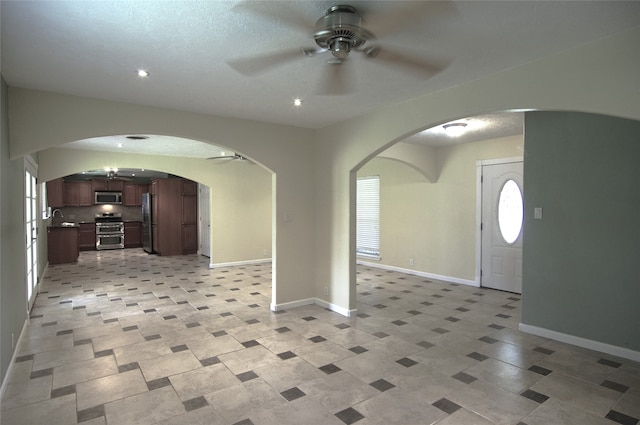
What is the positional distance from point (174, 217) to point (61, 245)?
2829 millimetres

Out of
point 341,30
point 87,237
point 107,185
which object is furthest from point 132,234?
point 341,30

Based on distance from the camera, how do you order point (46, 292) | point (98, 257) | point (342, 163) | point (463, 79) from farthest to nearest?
1. point (98, 257)
2. point (46, 292)
3. point (342, 163)
4. point (463, 79)

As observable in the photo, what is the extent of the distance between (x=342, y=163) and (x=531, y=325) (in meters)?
3.10

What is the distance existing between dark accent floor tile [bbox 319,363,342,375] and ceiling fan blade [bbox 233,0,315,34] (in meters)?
2.81

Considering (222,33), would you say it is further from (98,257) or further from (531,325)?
(98,257)

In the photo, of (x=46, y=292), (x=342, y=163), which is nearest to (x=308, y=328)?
(x=342, y=163)

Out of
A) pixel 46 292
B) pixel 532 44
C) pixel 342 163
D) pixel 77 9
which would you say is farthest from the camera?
pixel 46 292

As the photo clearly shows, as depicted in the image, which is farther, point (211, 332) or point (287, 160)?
point (287, 160)

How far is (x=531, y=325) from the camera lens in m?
4.15

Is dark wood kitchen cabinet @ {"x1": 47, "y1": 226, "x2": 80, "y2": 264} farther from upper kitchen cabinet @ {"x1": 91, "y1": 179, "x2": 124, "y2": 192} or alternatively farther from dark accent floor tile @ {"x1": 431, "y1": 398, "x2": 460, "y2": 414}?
dark accent floor tile @ {"x1": 431, "y1": 398, "x2": 460, "y2": 414}

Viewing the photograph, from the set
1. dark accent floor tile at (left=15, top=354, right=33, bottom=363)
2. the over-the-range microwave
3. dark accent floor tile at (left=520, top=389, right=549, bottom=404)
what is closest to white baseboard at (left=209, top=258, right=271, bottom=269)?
dark accent floor tile at (left=15, top=354, right=33, bottom=363)

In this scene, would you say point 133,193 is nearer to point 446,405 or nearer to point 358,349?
point 358,349

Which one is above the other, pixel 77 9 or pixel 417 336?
pixel 77 9

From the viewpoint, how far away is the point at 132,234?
12195 millimetres
